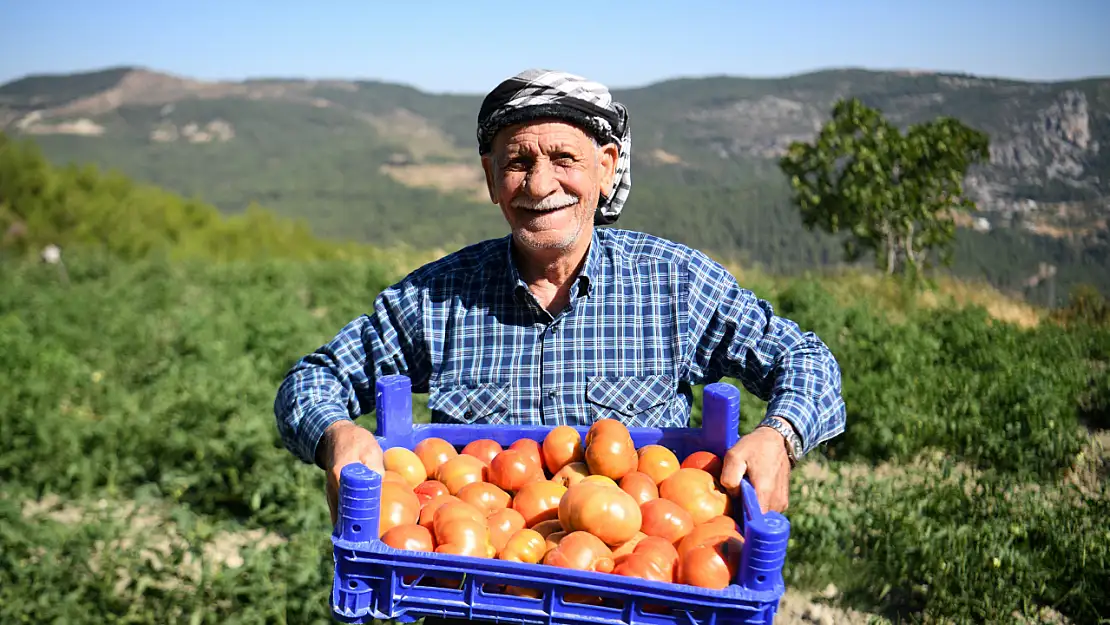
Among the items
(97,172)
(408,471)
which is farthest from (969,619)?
(97,172)

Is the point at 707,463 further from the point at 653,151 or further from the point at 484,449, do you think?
the point at 653,151

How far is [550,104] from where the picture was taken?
229cm

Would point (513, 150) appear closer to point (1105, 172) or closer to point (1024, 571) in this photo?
point (1024, 571)

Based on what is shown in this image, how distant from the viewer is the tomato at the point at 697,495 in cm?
186

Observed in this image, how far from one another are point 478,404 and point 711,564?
1.03 m

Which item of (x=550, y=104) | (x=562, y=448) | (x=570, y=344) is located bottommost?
(x=562, y=448)

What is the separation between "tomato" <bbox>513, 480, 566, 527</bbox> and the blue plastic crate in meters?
0.38

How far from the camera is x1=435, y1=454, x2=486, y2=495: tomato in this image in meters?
2.05

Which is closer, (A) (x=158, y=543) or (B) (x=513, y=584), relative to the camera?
(B) (x=513, y=584)

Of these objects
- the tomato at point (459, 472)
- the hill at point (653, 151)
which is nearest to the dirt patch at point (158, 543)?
the tomato at point (459, 472)

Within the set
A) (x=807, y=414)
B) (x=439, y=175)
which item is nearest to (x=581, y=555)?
(x=807, y=414)

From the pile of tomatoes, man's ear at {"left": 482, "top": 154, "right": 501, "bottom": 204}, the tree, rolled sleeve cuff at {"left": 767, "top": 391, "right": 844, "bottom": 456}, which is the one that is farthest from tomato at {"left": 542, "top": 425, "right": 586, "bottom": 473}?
the tree

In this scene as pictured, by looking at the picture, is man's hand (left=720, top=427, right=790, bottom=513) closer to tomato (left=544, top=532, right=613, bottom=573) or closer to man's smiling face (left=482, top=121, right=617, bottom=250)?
tomato (left=544, top=532, right=613, bottom=573)

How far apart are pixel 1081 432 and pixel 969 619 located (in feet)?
7.51
